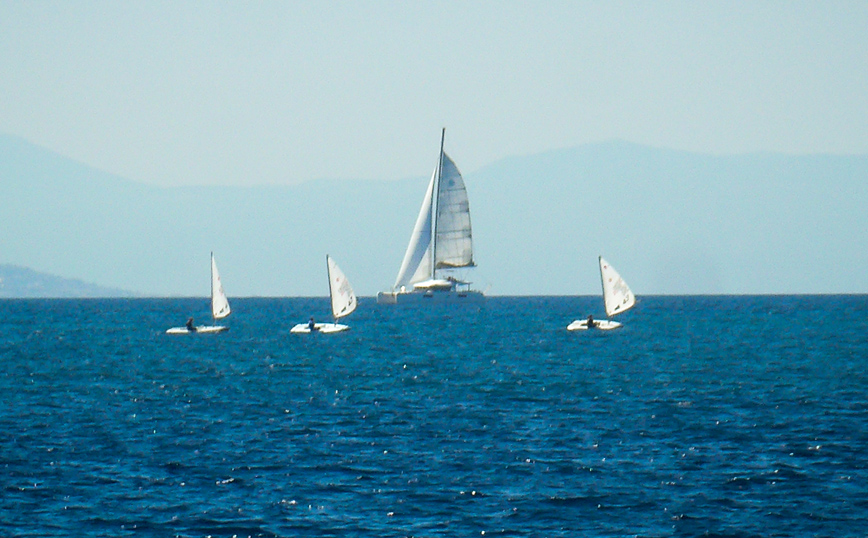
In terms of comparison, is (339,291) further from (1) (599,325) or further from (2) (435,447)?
(2) (435,447)

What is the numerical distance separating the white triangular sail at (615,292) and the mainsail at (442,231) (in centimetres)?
5235

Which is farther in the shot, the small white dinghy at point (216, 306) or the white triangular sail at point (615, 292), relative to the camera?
the small white dinghy at point (216, 306)

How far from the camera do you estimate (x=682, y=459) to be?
129ft

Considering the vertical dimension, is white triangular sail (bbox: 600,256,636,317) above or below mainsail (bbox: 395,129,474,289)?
below

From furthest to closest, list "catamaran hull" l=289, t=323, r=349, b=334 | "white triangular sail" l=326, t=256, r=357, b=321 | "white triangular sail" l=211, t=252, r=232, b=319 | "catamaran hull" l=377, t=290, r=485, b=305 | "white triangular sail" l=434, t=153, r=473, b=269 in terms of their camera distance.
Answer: "catamaran hull" l=377, t=290, r=485, b=305 → "white triangular sail" l=434, t=153, r=473, b=269 → "catamaran hull" l=289, t=323, r=349, b=334 → "white triangular sail" l=211, t=252, r=232, b=319 → "white triangular sail" l=326, t=256, r=357, b=321

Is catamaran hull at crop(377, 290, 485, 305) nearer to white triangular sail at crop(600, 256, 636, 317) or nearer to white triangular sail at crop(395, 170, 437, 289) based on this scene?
white triangular sail at crop(395, 170, 437, 289)

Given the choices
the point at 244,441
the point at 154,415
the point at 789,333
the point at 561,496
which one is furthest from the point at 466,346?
the point at 561,496

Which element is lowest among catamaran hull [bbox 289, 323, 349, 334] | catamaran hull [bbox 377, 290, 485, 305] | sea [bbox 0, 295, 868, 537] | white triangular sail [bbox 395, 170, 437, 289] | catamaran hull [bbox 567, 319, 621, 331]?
sea [bbox 0, 295, 868, 537]

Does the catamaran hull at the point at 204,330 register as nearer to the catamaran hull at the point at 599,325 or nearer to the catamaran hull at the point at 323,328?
the catamaran hull at the point at 323,328

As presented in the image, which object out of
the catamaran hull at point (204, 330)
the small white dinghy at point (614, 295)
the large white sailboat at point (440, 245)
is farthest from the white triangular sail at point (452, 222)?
the catamaran hull at point (204, 330)

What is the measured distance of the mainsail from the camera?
16862cm

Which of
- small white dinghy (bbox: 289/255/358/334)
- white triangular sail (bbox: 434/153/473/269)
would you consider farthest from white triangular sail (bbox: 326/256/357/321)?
white triangular sail (bbox: 434/153/473/269)

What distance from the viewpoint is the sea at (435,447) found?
30812 millimetres

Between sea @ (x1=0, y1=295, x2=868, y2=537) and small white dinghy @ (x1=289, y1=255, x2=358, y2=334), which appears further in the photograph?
small white dinghy @ (x1=289, y1=255, x2=358, y2=334)
